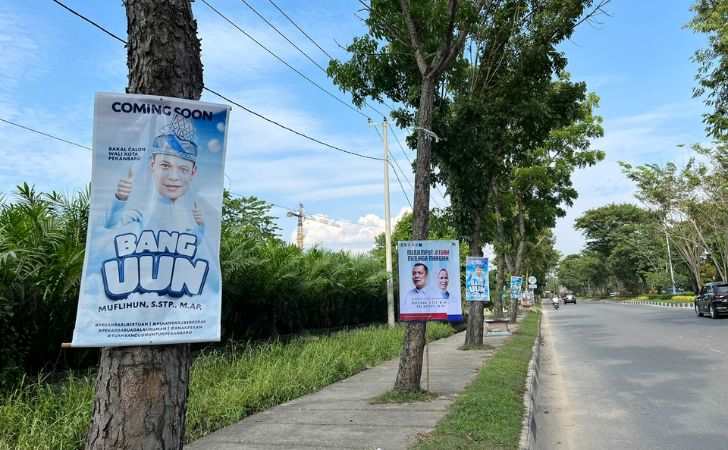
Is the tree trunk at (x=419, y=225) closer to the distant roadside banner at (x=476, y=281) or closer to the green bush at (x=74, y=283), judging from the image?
the green bush at (x=74, y=283)

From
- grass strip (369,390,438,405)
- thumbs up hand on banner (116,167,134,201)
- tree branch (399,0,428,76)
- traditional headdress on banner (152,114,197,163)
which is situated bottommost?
grass strip (369,390,438,405)

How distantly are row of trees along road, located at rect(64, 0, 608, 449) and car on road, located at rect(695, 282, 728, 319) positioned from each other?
12780 mm

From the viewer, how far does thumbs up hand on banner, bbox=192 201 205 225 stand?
3.15m

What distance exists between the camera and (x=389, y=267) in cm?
2073

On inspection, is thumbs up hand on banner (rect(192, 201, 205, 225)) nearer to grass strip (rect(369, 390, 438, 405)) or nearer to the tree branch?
grass strip (rect(369, 390, 438, 405))

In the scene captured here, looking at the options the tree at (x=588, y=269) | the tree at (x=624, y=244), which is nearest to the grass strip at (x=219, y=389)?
the tree at (x=624, y=244)

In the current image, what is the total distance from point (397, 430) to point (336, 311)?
11878 millimetres

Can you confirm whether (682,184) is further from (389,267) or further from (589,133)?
(389,267)

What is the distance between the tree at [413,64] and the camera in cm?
884

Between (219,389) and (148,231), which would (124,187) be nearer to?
(148,231)

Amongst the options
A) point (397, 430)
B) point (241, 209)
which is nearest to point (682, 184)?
point (241, 209)

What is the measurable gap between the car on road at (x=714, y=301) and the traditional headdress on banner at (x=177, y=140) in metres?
29.3

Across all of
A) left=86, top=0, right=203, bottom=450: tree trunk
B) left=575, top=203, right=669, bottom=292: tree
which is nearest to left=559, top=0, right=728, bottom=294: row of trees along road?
left=575, top=203, right=669, bottom=292: tree

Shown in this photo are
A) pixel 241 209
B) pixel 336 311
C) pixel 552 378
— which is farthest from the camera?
pixel 241 209
